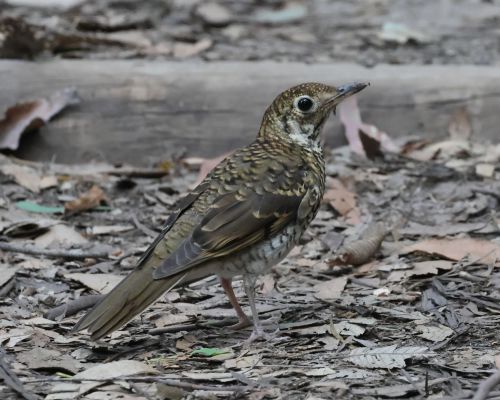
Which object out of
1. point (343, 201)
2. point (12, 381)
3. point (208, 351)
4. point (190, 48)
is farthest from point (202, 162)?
point (12, 381)

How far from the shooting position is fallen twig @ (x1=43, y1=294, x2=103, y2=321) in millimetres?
5902

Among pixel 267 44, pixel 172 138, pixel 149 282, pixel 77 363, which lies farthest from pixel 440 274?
pixel 267 44

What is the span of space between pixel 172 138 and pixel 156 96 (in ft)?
1.24

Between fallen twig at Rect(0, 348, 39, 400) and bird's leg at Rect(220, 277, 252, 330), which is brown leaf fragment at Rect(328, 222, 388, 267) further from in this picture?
fallen twig at Rect(0, 348, 39, 400)

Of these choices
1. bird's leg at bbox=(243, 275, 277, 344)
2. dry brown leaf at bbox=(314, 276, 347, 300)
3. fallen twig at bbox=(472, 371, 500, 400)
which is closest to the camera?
fallen twig at bbox=(472, 371, 500, 400)

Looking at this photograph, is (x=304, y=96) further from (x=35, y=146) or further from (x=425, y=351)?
(x=35, y=146)

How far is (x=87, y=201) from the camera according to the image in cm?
783

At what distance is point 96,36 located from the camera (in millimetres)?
10172

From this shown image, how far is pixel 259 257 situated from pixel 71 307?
1164mm

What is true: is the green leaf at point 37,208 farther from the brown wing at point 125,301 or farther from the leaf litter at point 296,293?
the brown wing at point 125,301

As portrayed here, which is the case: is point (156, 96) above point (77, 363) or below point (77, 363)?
above

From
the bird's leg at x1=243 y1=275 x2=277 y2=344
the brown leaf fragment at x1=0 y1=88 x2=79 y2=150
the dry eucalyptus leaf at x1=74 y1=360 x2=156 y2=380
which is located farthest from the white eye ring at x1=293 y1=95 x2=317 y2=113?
the brown leaf fragment at x1=0 y1=88 x2=79 y2=150

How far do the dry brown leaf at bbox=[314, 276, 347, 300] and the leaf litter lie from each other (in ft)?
0.04

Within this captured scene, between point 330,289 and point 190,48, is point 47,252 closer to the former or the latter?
point 330,289
